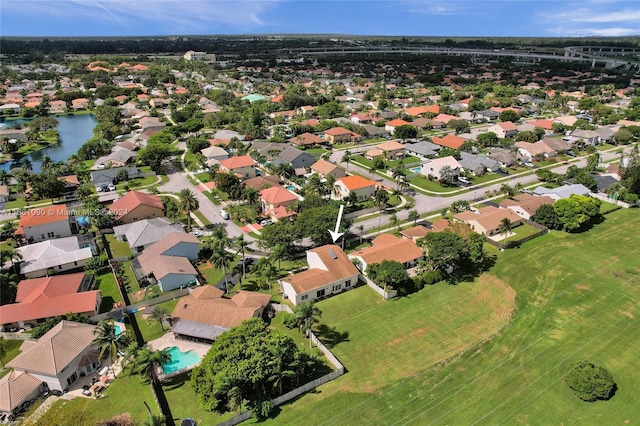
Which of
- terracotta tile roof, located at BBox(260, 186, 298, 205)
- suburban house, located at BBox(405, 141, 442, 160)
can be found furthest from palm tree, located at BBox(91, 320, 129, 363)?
suburban house, located at BBox(405, 141, 442, 160)

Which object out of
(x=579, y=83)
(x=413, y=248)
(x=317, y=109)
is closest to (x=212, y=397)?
(x=413, y=248)

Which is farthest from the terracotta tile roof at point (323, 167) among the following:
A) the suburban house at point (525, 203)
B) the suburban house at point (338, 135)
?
the suburban house at point (525, 203)

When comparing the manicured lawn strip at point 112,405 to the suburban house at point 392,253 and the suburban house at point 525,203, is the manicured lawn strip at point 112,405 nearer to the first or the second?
the suburban house at point 392,253

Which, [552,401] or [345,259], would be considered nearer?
[552,401]

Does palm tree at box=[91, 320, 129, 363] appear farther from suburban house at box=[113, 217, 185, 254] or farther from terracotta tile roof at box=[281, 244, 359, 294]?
suburban house at box=[113, 217, 185, 254]

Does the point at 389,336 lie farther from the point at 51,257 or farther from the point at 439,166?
the point at 439,166

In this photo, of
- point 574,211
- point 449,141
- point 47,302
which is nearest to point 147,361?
point 47,302

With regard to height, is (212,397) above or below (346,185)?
below

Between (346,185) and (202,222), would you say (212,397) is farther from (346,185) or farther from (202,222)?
(346,185)
